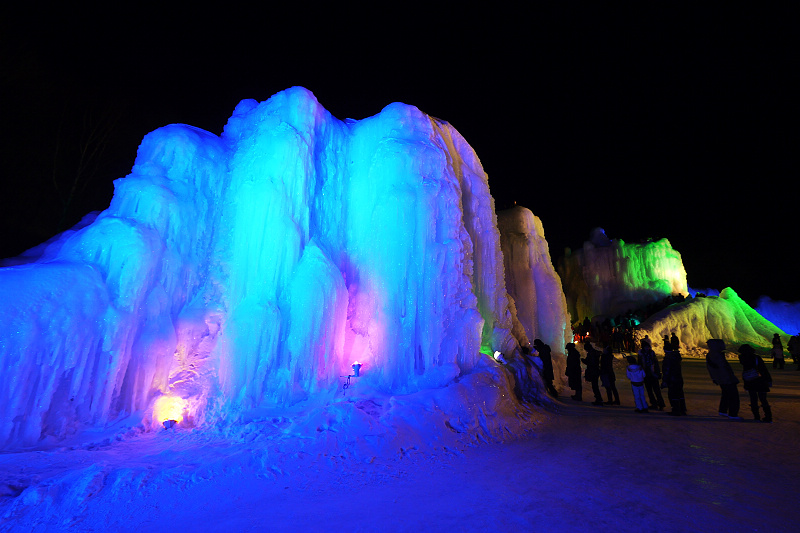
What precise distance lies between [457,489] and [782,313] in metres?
54.9

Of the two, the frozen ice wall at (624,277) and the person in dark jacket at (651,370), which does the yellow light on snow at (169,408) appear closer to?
the person in dark jacket at (651,370)

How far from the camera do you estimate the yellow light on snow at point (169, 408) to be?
790 centimetres

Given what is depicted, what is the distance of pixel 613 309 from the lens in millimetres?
36781

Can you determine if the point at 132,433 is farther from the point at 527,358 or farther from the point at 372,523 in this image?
the point at 527,358

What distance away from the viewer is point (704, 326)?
102 feet

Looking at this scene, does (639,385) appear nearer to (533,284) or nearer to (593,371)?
(593,371)

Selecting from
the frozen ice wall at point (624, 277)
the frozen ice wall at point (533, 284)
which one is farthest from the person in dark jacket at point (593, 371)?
the frozen ice wall at point (624, 277)

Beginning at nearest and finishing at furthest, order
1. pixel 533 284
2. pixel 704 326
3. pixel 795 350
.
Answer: pixel 533 284
pixel 795 350
pixel 704 326

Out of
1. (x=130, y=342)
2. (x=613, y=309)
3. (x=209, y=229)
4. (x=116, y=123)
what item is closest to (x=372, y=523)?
(x=130, y=342)

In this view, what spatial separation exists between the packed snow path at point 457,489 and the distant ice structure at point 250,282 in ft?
5.00

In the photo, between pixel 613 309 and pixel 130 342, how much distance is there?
3938 cm

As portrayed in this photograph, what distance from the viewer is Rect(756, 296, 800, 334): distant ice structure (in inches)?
1560

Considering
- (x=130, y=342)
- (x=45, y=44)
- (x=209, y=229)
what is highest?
(x=45, y=44)

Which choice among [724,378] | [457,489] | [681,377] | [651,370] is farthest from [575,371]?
[457,489]
